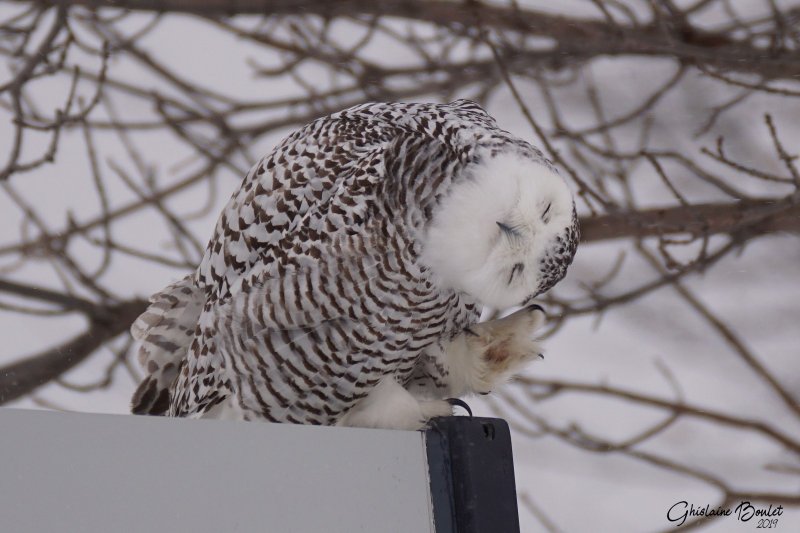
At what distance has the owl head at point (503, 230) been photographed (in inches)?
26.7

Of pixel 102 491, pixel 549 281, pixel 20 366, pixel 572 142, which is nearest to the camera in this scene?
pixel 102 491

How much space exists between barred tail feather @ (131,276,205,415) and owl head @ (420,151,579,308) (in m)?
0.24

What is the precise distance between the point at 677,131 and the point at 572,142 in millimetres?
200

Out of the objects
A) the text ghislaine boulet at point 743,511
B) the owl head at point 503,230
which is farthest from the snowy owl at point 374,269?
the text ghislaine boulet at point 743,511

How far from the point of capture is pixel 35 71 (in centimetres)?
129

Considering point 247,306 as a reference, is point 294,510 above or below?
below

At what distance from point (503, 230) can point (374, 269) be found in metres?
0.10

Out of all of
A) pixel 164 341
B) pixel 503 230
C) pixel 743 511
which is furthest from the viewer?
pixel 743 511

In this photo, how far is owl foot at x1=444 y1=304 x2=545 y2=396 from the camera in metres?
0.78

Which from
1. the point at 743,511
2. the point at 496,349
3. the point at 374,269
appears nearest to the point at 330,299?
the point at 374,269

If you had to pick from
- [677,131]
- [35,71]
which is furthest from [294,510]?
[677,131]

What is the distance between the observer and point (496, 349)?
2.57 ft

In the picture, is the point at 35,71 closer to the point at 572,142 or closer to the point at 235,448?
the point at 572,142

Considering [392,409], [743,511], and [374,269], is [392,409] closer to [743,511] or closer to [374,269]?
[374,269]
